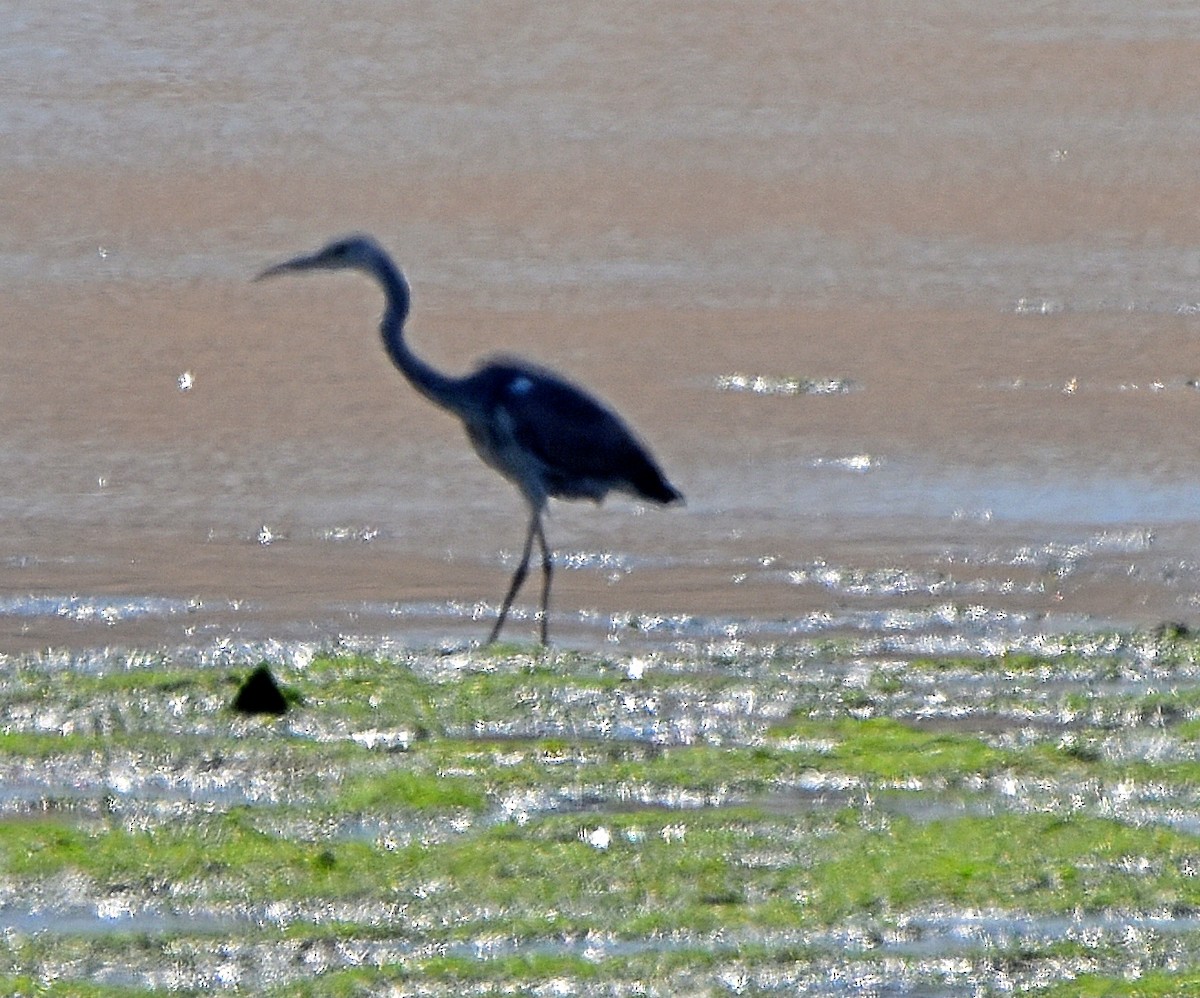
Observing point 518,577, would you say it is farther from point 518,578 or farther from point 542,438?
point 542,438

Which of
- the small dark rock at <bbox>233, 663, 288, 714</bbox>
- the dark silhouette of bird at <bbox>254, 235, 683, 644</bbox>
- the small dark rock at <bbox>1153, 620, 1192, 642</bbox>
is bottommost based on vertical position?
the small dark rock at <bbox>233, 663, 288, 714</bbox>

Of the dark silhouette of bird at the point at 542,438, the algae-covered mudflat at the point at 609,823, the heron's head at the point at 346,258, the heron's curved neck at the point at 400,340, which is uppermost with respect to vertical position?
the heron's head at the point at 346,258

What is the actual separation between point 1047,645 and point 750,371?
4.22 meters

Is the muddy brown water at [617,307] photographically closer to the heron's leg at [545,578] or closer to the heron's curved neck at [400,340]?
the heron's leg at [545,578]

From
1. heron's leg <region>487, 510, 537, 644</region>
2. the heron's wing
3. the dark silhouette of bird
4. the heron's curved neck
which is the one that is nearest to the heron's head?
the heron's curved neck

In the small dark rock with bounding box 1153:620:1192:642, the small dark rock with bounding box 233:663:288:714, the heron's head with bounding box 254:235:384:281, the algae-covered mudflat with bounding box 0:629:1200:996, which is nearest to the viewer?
the algae-covered mudflat with bounding box 0:629:1200:996

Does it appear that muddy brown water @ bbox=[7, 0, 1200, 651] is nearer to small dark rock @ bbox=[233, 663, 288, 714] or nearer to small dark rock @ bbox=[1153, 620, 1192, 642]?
small dark rock @ bbox=[1153, 620, 1192, 642]

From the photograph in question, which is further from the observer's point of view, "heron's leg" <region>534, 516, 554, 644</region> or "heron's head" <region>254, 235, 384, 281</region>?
"heron's head" <region>254, 235, 384, 281</region>

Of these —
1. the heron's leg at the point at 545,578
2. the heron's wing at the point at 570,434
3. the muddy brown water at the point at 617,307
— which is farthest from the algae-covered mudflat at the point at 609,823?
the heron's wing at the point at 570,434

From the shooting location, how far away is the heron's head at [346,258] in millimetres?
9609

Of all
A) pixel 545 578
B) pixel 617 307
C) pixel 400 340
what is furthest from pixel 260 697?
pixel 617 307

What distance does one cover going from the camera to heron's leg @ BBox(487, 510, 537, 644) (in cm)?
877

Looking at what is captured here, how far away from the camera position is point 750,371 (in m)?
12.2

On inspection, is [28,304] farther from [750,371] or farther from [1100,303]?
[1100,303]
